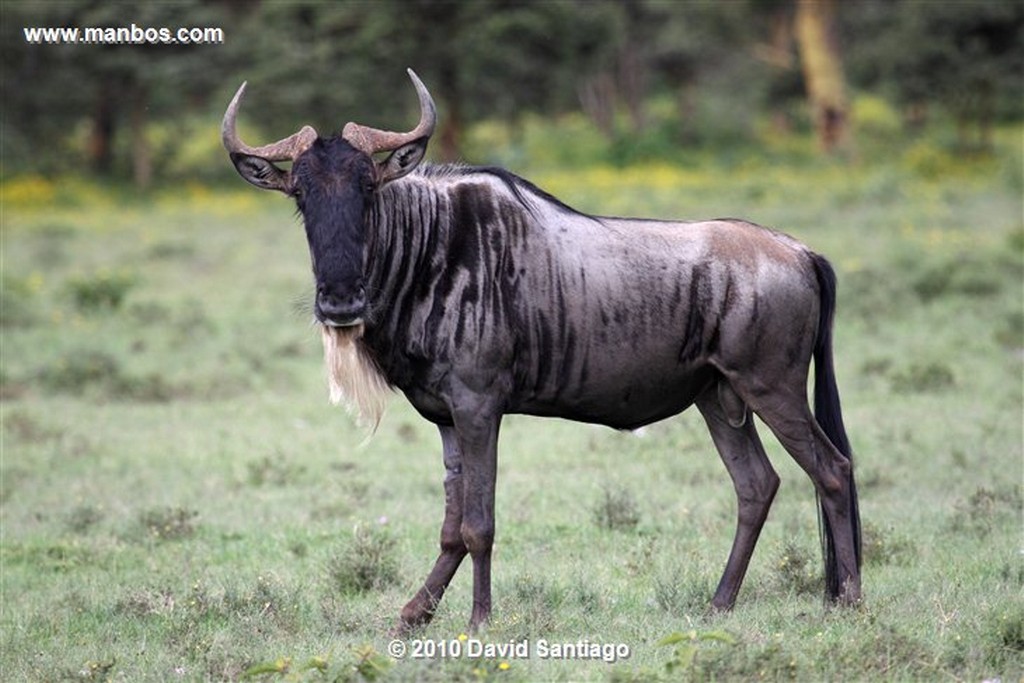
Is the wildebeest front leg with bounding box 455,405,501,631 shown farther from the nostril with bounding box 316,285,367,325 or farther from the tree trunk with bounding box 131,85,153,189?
the tree trunk with bounding box 131,85,153,189

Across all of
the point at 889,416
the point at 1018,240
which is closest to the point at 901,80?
the point at 1018,240

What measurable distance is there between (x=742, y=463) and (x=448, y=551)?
59.8 inches

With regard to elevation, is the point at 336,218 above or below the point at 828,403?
above

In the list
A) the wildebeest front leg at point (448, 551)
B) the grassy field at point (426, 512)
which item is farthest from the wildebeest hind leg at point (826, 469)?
the wildebeest front leg at point (448, 551)

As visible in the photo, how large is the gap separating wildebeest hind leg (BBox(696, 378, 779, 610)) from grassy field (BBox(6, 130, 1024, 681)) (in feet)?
1.02

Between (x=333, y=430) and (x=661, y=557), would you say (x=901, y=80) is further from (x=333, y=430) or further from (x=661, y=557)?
(x=661, y=557)

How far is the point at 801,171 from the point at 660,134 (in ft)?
18.1

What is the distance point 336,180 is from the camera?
6.29 m

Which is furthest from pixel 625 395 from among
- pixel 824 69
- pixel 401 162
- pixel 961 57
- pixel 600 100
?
pixel 600 100

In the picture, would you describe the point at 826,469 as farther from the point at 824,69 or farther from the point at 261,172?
the point at 824,69

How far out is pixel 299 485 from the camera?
10531 millimetres

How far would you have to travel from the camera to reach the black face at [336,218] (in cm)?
613

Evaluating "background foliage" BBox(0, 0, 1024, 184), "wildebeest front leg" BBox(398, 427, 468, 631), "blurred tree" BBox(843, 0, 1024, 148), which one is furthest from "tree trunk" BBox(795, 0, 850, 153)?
"wildebeest front leg" BBox(398, 427, 468, 631)

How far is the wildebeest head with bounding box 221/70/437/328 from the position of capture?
614cm
